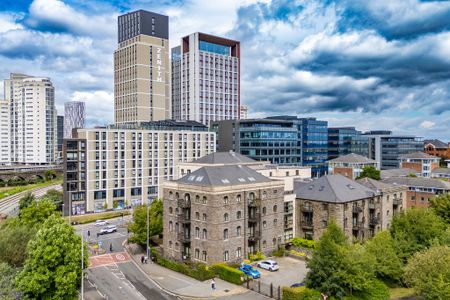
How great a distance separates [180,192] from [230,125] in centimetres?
8648

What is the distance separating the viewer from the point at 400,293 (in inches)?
1965

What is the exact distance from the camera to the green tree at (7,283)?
119 ft

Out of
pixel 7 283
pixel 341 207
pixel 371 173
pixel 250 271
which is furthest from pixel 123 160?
pixel 7 283

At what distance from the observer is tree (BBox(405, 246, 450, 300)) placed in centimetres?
3839

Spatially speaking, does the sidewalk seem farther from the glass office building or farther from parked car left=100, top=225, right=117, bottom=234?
the glass office building

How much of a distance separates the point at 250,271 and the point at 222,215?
8943mm

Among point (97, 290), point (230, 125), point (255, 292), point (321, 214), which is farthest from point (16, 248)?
point (230, 125)


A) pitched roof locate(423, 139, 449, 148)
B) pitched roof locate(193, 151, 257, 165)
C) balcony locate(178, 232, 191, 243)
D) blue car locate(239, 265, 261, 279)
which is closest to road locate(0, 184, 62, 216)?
pitched roof locate(193, 151, 257, 165)

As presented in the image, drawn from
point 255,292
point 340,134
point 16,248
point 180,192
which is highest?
point 340,134

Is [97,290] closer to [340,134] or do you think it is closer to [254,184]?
[254,184]

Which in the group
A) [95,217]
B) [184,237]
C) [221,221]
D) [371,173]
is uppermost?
[371,173]

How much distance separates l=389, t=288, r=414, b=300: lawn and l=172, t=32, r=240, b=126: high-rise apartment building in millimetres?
135347

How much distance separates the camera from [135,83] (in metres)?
166

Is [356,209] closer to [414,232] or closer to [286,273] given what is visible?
[414,232]
